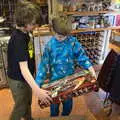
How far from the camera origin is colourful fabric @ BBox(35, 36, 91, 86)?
1.50 meters

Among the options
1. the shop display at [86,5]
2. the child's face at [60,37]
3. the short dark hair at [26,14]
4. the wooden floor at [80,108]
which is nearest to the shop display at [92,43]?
the shop display at [86,5]

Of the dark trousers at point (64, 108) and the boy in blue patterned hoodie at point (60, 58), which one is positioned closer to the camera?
the boy in blue patterned hoodie at point (60, 58)

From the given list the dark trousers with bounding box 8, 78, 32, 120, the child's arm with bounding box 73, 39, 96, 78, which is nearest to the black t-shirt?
the dark trousers with bounding box 8, 78, 32, 120

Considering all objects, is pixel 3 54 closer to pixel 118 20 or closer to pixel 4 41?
pixel 4 41

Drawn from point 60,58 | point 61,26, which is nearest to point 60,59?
point 60,58

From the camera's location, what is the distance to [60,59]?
5.00 ft

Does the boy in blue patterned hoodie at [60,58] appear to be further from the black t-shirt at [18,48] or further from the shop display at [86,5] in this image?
the shop display at [86,5]

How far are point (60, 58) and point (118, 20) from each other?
63.7 inches

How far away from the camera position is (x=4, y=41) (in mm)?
2350

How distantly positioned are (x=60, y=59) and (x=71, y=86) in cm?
24

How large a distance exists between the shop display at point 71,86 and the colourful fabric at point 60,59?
8cm

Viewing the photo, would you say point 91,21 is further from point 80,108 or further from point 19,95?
point 19,95

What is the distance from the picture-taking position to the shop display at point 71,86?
1.35m

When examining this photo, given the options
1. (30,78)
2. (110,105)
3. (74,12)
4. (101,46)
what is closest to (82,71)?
(30,78)
